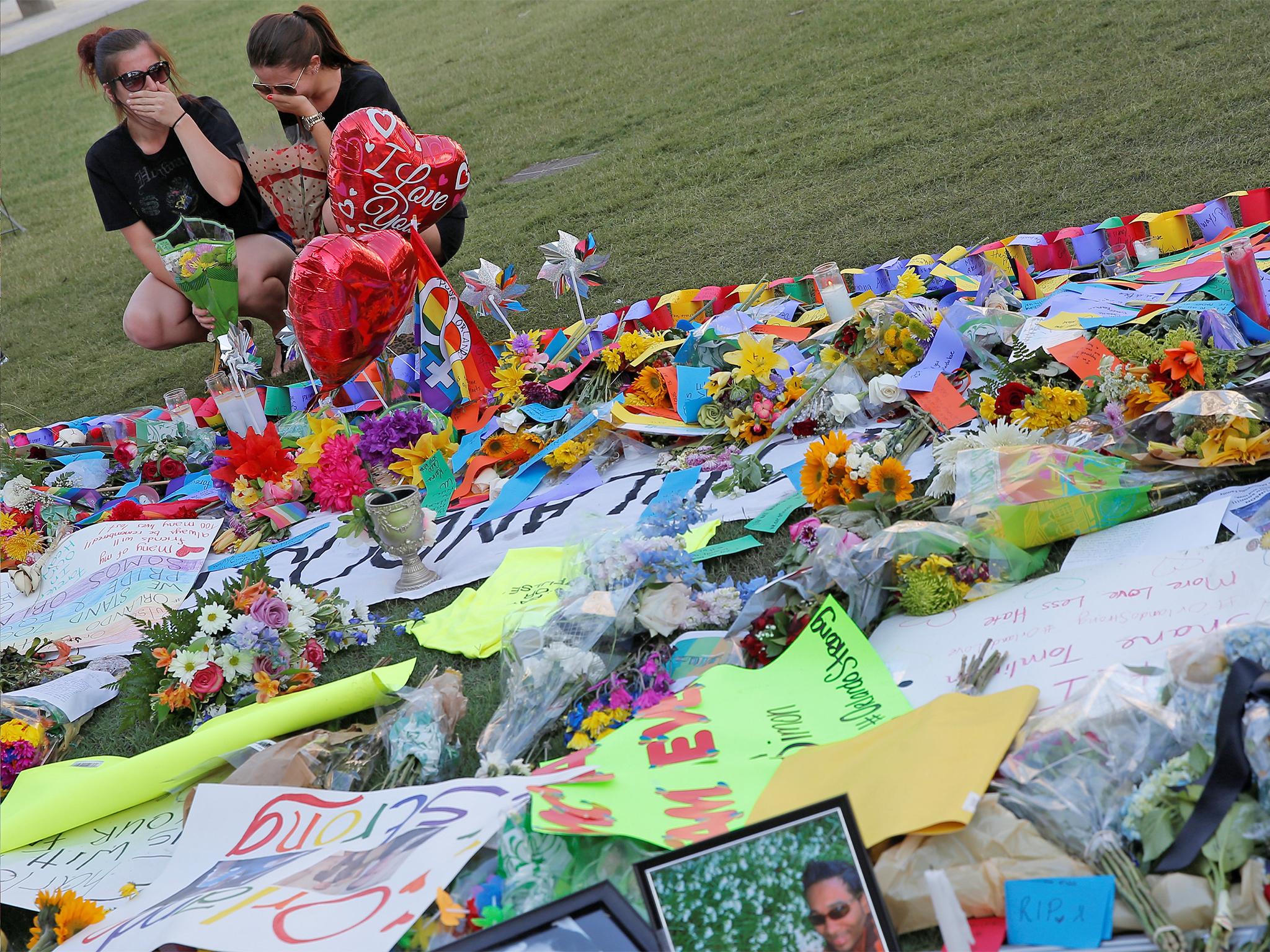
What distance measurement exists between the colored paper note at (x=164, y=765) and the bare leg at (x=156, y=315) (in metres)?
2.80

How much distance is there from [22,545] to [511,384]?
1.62 m

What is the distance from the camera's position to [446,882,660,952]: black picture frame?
4.41 ft

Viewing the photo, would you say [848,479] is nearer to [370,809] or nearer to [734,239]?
[370,809]

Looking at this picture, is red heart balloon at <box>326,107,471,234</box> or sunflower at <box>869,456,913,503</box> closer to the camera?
sunflower at <box>869,456,913,503</box>

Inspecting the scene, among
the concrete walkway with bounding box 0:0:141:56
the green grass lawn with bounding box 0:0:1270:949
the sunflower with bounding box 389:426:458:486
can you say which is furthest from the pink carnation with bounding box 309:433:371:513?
the concrete walkway with bounding box 0:0:141:56

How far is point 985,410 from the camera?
8.71 ft

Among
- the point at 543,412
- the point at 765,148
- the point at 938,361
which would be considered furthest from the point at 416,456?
the point at 765,148

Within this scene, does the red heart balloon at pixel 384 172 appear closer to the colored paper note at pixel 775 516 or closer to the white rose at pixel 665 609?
the colored paper note at pixel 775 516

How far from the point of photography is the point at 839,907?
1.38 m

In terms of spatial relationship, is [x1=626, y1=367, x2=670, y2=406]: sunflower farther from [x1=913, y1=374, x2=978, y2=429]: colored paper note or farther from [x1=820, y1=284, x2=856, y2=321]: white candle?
[x1=913, y1=374, x2=978, y2=429]: colored paper note

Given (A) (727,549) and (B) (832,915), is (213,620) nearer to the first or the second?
(A) (727,549)

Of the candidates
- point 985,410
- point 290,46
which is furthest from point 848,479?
point 290,46

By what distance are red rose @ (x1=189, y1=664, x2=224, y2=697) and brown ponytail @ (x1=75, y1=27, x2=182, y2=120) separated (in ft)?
8.88

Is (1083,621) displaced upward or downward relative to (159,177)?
downward
